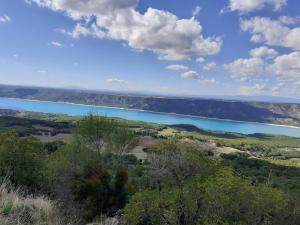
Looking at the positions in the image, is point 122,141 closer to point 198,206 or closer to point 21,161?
point 21,161

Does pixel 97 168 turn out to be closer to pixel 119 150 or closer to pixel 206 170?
pixel 206 170

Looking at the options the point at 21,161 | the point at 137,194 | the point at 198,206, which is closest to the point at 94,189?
the point at 21,161

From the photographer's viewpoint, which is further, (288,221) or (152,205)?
(288,221)

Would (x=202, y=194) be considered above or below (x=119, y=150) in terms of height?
above

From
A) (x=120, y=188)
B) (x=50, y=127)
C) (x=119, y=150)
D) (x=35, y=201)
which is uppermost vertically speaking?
(x=35, y=201)

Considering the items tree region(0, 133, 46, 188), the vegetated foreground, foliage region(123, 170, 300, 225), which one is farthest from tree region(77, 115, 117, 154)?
foliage region(123, 170, 300, 225)

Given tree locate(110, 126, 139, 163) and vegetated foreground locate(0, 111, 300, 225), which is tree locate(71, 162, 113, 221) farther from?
tree locate(110, 126, 139, 163)

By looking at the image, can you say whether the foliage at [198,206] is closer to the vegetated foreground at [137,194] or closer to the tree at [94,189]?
the vegetated foreground at [137,194]

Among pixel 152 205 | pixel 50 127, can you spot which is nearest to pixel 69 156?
pixel 152 205

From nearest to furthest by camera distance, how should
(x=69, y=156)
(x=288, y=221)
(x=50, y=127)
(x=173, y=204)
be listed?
(x=173, y=204) → (x=288, y=221) → (x=69, y=156) → (x=50, y=127)
